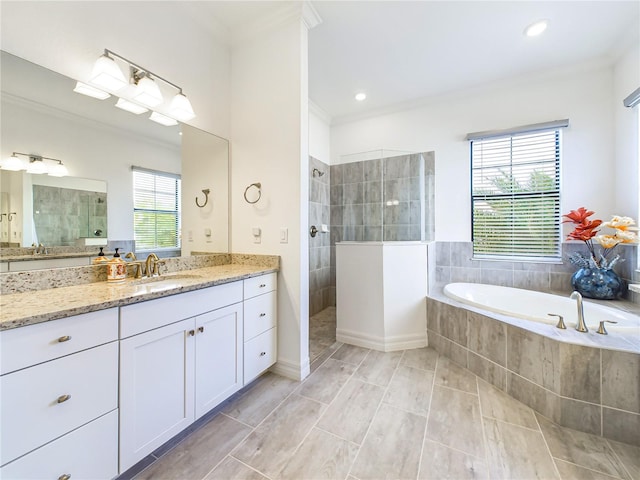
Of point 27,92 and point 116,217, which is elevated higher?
point 27,92

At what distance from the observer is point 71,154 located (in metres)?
1.44

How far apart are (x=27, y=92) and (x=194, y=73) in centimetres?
106

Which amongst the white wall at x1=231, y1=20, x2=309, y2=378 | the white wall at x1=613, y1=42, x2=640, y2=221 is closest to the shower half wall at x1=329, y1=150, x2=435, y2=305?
the white wall at x1=231, y1=20, x2=309, y2=378

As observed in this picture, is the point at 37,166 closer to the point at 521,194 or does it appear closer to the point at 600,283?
the point at 521,194

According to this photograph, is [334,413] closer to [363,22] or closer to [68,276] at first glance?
[68,276]

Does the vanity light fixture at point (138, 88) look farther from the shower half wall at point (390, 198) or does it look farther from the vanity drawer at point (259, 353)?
the shower half wall at point (390, 198)

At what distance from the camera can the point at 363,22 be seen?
210cm

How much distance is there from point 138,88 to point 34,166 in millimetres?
750

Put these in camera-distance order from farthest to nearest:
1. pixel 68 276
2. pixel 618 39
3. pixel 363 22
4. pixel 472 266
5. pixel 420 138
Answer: pixel 420 138, pixel 472 266, pixel 618 39, pixel 363 22, pixel 68 276

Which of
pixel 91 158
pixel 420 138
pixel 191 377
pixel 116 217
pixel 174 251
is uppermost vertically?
pixel 420 138

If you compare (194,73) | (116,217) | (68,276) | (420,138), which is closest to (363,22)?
(194,73)

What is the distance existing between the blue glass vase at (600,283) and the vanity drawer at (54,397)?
12.1 ft

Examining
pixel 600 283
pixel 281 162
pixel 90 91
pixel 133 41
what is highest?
pixel 133 41

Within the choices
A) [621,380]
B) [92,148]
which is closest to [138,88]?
[92,148]
